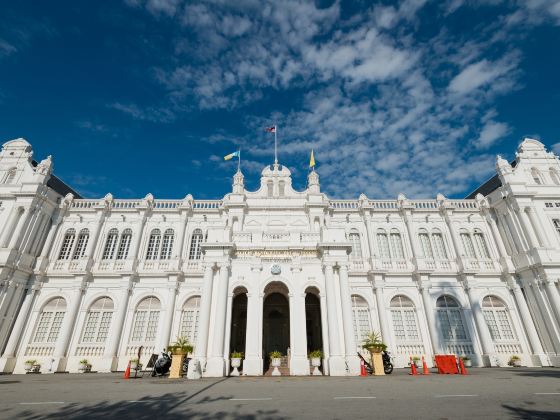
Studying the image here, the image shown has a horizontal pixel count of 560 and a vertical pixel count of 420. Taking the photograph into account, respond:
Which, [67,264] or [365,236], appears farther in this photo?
[365,236]

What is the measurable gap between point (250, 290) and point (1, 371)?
678 inches

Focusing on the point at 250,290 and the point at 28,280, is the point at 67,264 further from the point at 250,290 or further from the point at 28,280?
the point at 250,290

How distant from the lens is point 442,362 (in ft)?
49.4

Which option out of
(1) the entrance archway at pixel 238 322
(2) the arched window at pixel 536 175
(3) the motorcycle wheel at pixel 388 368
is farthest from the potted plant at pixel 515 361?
(1) the entrance archway at pixel 238 322

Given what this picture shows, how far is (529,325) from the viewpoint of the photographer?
20.0 metres

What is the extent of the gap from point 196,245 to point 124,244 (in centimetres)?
578

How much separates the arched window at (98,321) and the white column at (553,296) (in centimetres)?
3010

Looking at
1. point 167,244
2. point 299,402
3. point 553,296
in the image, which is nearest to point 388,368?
point 299,402

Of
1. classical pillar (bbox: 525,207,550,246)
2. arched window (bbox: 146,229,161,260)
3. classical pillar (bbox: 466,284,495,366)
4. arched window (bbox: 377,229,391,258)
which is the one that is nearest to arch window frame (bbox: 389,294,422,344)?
arched window (bbox: 377,229,391,258)

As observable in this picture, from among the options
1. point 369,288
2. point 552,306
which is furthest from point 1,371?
point 552,306

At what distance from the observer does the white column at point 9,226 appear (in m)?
20.1

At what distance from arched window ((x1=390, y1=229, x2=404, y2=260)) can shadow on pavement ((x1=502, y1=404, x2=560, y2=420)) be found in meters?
17.1

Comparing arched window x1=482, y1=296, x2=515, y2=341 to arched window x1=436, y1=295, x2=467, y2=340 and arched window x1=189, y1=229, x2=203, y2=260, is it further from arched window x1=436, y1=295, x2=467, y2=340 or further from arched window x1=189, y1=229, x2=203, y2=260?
arched window x1=189, y1=229, x2=203, y2=260

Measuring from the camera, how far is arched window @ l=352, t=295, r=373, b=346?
2003 cm
